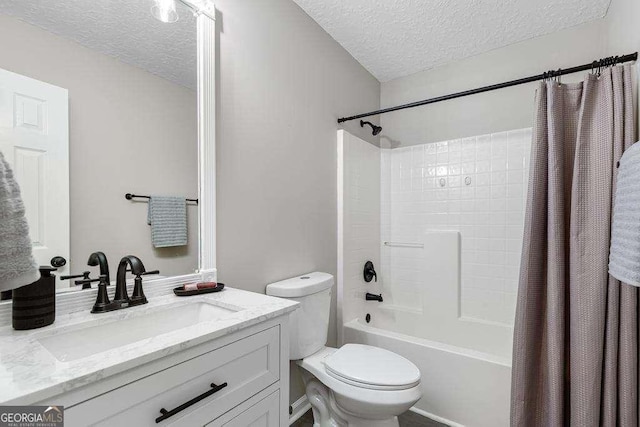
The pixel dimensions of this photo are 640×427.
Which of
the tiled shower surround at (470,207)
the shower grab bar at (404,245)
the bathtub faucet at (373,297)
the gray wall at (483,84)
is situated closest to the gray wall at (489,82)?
the gray wall at (483,84)

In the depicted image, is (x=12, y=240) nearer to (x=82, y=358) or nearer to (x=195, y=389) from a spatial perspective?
(x=82, y=358)

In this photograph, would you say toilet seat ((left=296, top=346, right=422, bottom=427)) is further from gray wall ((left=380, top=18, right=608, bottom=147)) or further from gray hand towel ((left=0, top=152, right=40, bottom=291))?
gray wall ((left=380, top=18, right=608, bottom=147))

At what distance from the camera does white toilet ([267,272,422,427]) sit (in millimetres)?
1303

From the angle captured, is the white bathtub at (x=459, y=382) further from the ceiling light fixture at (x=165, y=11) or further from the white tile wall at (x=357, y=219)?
the ceiling light fixture at (x=165, y=11)

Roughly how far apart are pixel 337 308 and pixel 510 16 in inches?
87.5

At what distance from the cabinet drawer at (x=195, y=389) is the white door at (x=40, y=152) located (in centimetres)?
52

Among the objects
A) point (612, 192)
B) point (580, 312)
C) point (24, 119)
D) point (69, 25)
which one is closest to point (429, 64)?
point (612, 192)

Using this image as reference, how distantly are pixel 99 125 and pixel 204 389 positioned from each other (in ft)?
2.92

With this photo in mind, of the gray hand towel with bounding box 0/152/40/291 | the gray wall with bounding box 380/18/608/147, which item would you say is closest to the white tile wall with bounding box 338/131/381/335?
the gray wall with bounding box 380/18/608/147

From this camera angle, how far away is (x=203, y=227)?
4.20 feet

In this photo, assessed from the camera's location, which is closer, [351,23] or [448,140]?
[351,23]

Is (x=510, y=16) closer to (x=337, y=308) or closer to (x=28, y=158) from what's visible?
(x=337, y=308)

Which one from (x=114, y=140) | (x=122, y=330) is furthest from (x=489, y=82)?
(x=122, y=330)

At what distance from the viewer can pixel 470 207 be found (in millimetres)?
2316
